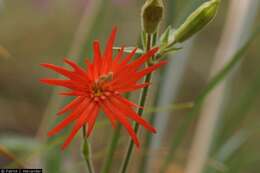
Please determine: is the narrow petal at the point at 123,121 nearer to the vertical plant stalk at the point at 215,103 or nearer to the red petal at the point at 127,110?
the red petal at the point at 127,110

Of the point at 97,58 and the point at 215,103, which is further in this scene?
the point at 215,103

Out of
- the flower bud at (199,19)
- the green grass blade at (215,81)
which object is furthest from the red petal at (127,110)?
A: the green grass blade at (215,81)

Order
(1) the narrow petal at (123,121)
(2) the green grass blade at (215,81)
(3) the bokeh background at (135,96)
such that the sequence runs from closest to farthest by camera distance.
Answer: (1) the narrow petal at (123,121), (2) the green grass blade at (215,81), (3) the bokeh background at (135,96)

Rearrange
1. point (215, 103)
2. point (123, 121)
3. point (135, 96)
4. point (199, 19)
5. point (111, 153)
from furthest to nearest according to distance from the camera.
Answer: point (135, 96) → point (215, 103) → point (111, 153) → point (199, 19) → point (123, 121)

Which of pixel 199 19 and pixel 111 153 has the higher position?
pixel 199 19

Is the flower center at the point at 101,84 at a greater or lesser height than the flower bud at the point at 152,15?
lesser

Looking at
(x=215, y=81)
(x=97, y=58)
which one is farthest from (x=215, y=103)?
(x=97, y=58)

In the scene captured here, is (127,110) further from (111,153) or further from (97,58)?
(111,153)

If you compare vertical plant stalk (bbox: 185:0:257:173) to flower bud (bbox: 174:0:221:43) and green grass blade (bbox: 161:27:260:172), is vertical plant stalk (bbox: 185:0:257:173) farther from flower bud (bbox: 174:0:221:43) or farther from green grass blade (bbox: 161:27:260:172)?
flower bud (bbox: 174:0:221:43)
